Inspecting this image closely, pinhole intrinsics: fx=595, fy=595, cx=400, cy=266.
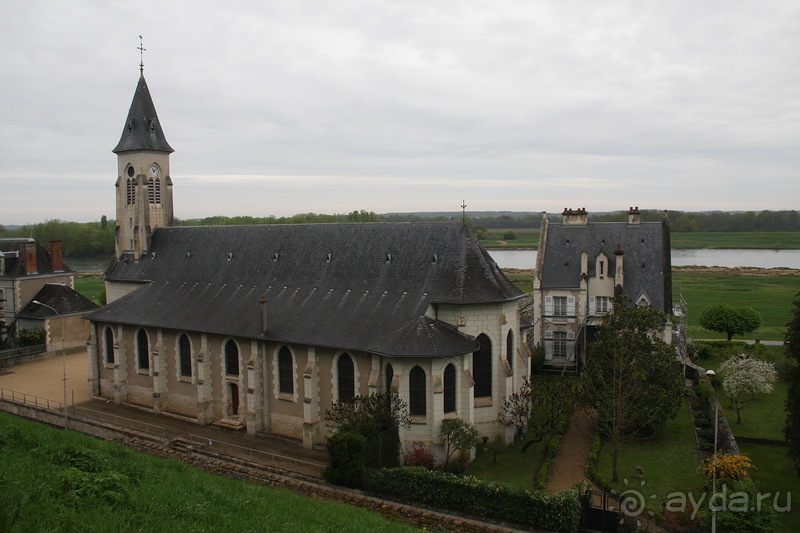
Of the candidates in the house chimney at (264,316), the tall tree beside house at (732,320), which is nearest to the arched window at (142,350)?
the house chimney at (264,316)

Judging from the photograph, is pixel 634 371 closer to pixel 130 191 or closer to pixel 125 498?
pixel 125 498

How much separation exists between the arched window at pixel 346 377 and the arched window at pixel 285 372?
3010 mm

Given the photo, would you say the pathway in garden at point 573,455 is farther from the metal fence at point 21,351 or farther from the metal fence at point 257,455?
the metal fence at point 21,351

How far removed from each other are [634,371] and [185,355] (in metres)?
23.9

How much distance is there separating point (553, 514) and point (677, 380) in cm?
1198

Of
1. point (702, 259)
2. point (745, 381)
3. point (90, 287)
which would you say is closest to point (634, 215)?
point (745, 381)

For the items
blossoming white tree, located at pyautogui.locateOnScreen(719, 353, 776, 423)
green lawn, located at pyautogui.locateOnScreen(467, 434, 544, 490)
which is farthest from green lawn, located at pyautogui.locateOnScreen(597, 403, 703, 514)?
blossoming white tree, located at pyautogui.locateOnScreen(719, 353, 776, 423)

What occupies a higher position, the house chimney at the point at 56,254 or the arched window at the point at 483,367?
the house chimney at the point at 56,254

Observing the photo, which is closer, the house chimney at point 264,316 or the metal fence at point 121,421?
the house chimney at point 264,316

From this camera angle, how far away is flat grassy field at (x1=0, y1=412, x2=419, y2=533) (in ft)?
39.2

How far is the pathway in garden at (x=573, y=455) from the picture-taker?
23812 millimetres

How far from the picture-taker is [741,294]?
7656cm

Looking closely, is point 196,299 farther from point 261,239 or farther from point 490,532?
point 490,532

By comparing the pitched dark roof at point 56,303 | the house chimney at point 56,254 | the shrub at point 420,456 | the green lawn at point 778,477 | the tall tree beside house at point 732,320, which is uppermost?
the house chimney at point 56,254
